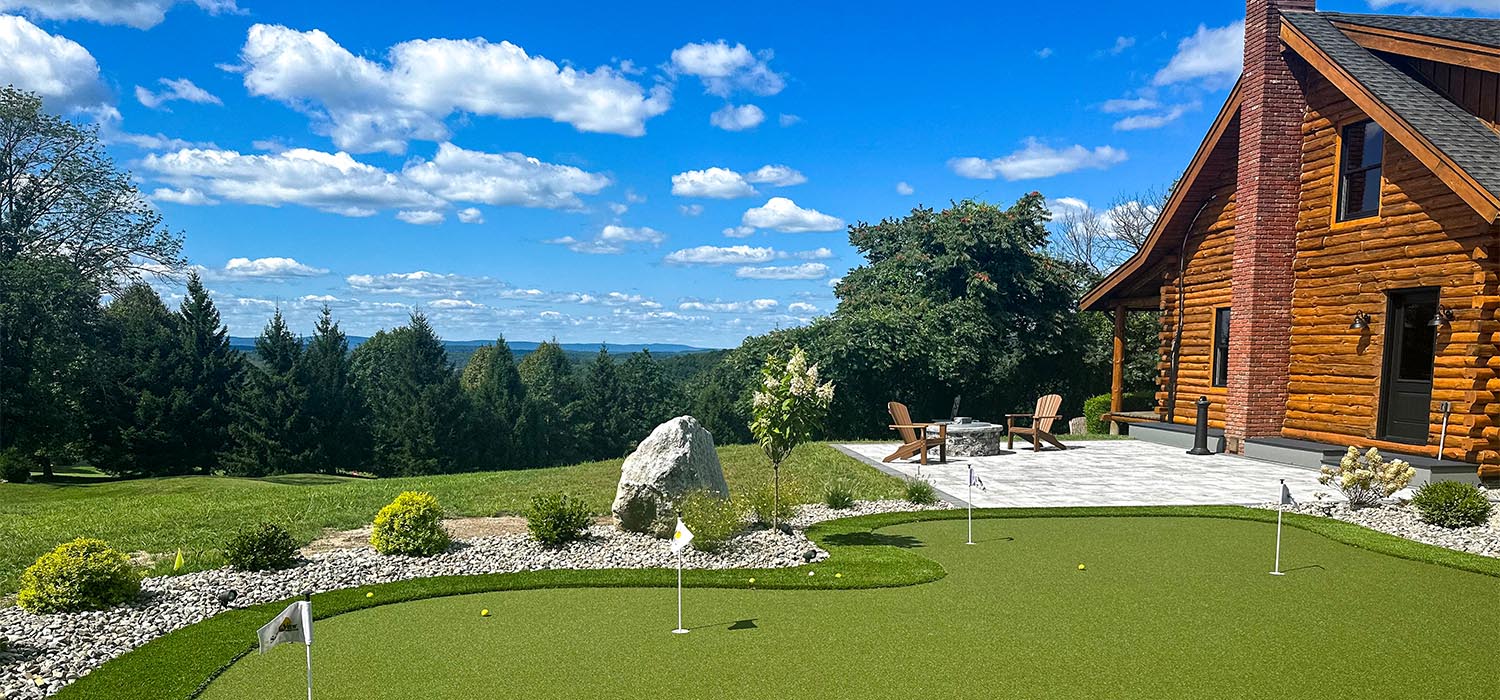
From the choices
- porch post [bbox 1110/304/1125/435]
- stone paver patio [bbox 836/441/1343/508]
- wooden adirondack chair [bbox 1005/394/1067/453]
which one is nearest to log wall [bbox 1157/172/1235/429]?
porch post [bbox 1110/304/1125/435]

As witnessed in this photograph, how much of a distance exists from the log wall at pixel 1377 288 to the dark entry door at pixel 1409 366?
164mm

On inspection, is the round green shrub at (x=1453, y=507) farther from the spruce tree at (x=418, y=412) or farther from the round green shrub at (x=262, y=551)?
the spruce tree at (x=418, y=412)

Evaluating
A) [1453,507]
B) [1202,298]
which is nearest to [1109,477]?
[1453,507]

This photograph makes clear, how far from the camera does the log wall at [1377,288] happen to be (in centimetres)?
1198

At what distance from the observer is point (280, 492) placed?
14102 mm

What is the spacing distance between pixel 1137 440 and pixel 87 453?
32.2 meters

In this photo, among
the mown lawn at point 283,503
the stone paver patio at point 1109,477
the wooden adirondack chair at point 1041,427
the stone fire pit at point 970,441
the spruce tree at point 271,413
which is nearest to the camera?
the mown lawn at point 283,503

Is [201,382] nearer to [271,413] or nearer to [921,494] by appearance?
[271,413]

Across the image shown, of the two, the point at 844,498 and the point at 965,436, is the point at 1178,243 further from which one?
the point at 844,498

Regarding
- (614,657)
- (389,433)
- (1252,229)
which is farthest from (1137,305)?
(389,433)

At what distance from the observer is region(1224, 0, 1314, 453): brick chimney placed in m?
15.3

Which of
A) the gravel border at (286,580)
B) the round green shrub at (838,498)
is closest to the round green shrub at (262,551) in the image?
the gravel border at (286,580)

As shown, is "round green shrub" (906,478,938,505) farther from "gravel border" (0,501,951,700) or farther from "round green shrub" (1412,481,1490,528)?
"round green shrub" (1412,481,1490,528)

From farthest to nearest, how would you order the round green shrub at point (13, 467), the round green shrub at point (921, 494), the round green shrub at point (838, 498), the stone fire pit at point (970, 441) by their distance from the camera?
the round green shrub at point (13, 467), the stone fire pit at point (970, 441), the round green shrub at point (921, 494), the round green shrub at point (838, 498)
